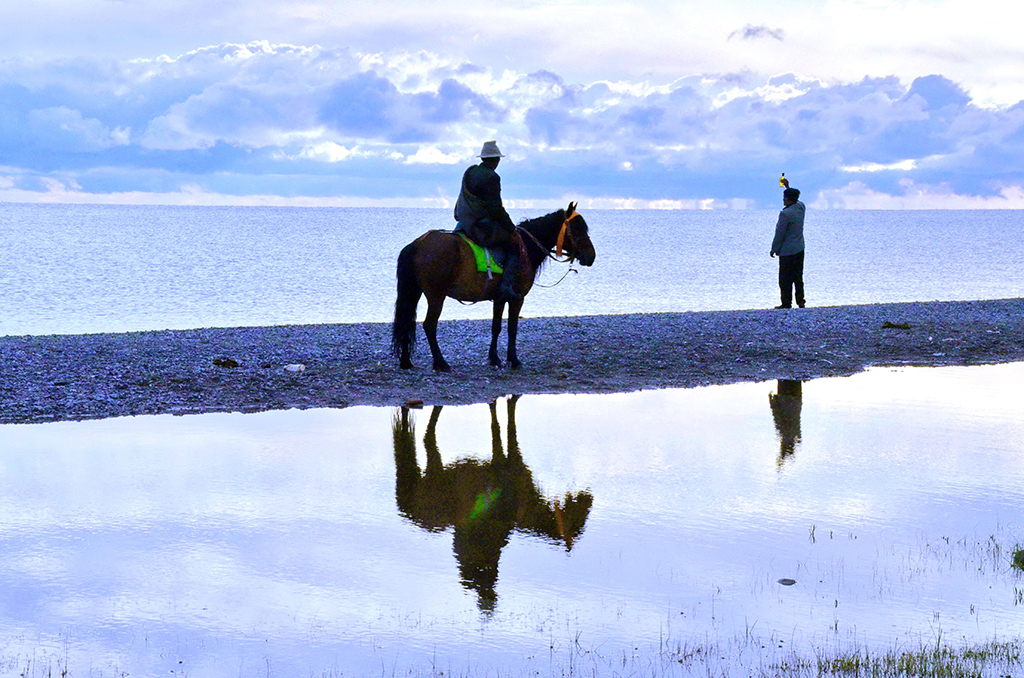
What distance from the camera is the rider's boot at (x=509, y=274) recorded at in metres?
13.5

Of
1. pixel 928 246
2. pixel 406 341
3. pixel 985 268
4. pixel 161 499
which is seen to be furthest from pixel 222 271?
pixel 928 246

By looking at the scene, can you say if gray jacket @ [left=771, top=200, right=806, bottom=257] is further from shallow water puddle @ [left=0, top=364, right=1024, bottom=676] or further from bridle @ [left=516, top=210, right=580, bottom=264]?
shallow water puddle @ [left=0, top=364, right=1024, bottom=676]

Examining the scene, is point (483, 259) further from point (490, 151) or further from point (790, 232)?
point (790, 232)

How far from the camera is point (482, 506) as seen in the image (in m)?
7.72

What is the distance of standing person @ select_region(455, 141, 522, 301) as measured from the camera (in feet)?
Answer: 43.2

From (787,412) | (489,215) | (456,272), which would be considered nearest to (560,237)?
(489,215)

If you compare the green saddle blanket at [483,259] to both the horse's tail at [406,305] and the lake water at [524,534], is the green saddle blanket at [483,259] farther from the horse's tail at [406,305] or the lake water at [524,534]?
the lake water at [524,534]

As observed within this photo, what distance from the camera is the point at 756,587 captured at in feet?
19.4

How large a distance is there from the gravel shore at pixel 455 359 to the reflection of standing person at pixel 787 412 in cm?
73

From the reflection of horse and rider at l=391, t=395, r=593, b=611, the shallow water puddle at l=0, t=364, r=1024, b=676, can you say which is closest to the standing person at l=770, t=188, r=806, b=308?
the shallow water puddle at l=0, t=364, r=1024, b=676

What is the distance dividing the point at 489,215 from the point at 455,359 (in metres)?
2.51

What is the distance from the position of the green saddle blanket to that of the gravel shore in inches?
53.8

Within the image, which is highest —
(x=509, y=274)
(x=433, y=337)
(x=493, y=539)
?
(x=509, y=274)

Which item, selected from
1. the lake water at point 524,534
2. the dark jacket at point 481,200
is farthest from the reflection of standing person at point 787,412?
the dark jacket at point 481,200
